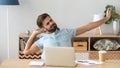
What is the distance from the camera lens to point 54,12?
4961 mm

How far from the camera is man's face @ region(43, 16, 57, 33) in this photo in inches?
131

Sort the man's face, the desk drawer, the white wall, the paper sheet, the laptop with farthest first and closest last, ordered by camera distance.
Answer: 1. the white wall
2. the desk drawer
3. the man's face
4. the paper sheet
5. the laptop

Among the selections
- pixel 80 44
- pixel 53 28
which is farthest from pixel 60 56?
pixel 80 44

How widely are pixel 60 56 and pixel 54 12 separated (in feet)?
7.12

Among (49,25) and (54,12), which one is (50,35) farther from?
(54,12)

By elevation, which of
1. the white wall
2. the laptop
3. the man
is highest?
the white wall

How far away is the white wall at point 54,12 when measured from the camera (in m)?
4.94

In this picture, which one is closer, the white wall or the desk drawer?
the desk drawer

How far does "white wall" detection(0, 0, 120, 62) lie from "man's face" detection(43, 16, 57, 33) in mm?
1628

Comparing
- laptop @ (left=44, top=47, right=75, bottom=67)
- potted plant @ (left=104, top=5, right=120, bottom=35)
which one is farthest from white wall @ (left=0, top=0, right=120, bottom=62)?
laptop @ (left=44, top=47, right=75, bottom=67)

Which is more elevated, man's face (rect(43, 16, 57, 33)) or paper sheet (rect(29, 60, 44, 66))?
man's face (rect(43, 16, 57, 33))

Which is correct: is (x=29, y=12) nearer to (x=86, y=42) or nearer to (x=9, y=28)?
(x=9, y=28)

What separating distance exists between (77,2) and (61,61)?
7.31ft

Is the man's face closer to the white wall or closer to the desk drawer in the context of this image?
the desk drawer
